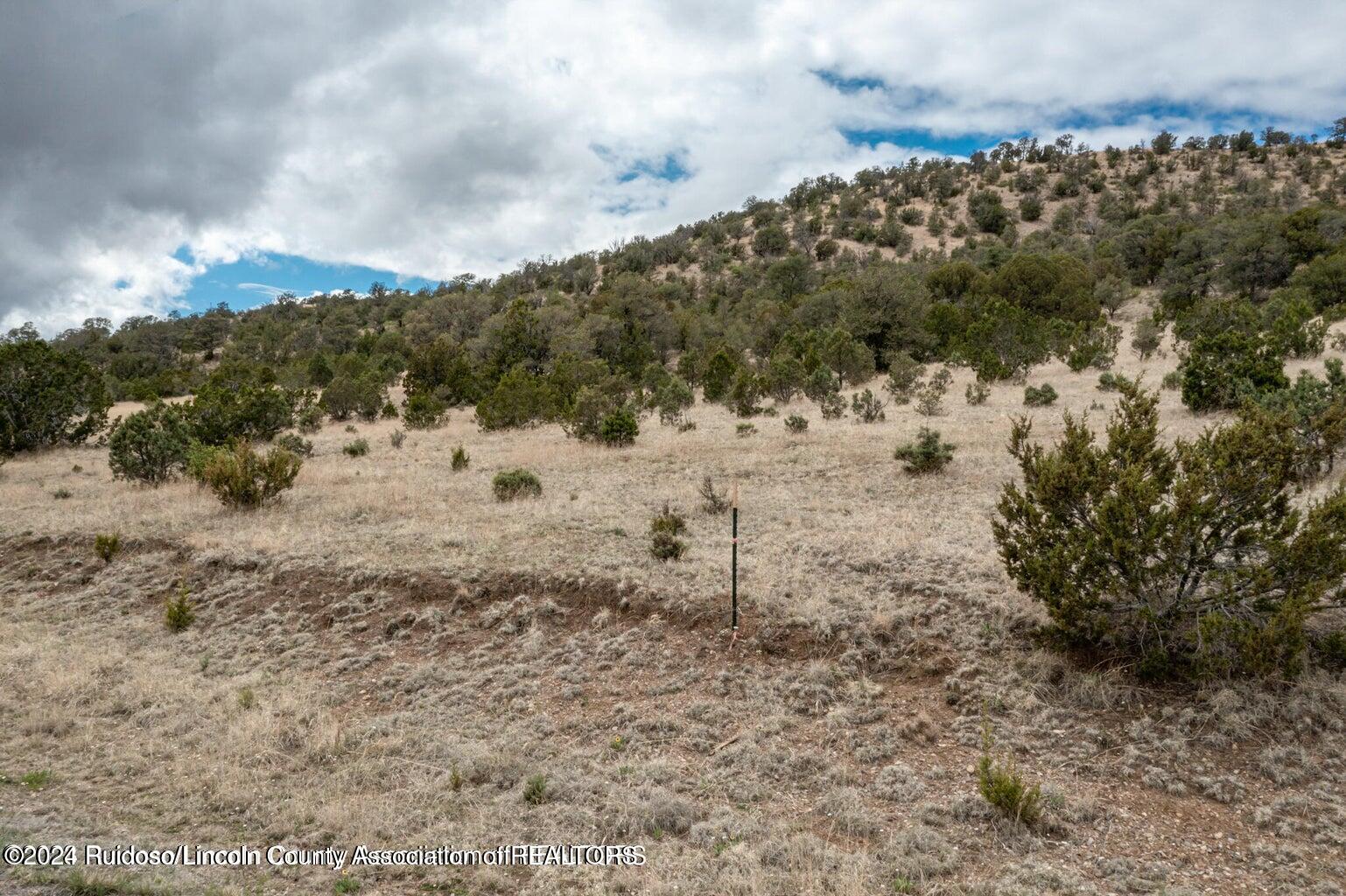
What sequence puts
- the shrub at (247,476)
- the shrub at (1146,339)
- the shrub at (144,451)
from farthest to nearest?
the shrub at (1146,339), the shrub at (144,451), the shrub at (247,476)

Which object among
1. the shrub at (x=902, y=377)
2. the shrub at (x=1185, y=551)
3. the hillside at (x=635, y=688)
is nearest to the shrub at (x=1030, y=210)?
the shrub at (x=902, y=377)

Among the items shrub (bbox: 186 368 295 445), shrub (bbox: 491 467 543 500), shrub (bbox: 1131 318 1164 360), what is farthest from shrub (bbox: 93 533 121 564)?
shrub (bbox: 1131 318 1164 360)

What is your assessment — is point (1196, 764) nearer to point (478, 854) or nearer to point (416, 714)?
point (478, 854)

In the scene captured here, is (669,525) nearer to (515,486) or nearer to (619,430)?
(515,486)

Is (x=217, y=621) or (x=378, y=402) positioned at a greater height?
(x=378, y=402)

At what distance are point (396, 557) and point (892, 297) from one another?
33203 mm

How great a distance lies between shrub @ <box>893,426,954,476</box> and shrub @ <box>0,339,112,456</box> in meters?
24.4

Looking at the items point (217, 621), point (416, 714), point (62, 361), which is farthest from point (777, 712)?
point (62, 361)

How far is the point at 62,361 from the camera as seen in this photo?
70.0 feet

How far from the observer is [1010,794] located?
430 cm

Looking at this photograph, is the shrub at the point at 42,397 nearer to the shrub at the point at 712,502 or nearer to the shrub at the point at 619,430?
the shrub at the point at 619,430

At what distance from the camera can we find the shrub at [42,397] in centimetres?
2000

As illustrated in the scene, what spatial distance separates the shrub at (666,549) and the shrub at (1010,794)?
16.1ft
